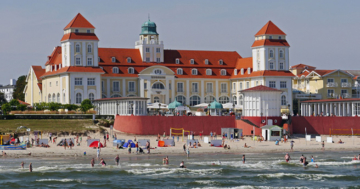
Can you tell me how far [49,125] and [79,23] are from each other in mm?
23559

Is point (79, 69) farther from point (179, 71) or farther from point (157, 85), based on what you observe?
point (179, 71)

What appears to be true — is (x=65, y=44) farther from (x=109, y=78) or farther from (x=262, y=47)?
(x=262, y=47)

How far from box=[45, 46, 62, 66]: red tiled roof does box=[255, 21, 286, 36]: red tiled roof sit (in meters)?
32.6

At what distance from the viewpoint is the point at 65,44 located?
10919 cm

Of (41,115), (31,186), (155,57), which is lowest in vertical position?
(31,186)

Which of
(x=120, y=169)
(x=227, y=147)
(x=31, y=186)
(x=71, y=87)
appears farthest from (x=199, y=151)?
(x=71, y=87)

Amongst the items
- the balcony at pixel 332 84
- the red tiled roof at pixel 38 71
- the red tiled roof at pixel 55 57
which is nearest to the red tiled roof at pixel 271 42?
the balcony at pixel 332 84

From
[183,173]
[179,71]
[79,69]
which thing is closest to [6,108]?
[79,69]

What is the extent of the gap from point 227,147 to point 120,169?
18.9 meters

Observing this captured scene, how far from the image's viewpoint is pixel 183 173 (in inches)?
2472

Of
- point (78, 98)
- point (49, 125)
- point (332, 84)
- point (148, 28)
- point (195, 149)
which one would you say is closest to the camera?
point (195, 149)

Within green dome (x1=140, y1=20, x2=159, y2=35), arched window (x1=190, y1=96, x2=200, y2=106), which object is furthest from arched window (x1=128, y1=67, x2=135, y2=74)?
arched window (x1=190, y1=96, x2=200, y2=106)

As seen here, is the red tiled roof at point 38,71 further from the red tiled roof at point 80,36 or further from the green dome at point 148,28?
the green dome at point 148,28

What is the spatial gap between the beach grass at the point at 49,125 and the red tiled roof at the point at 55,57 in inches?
765
